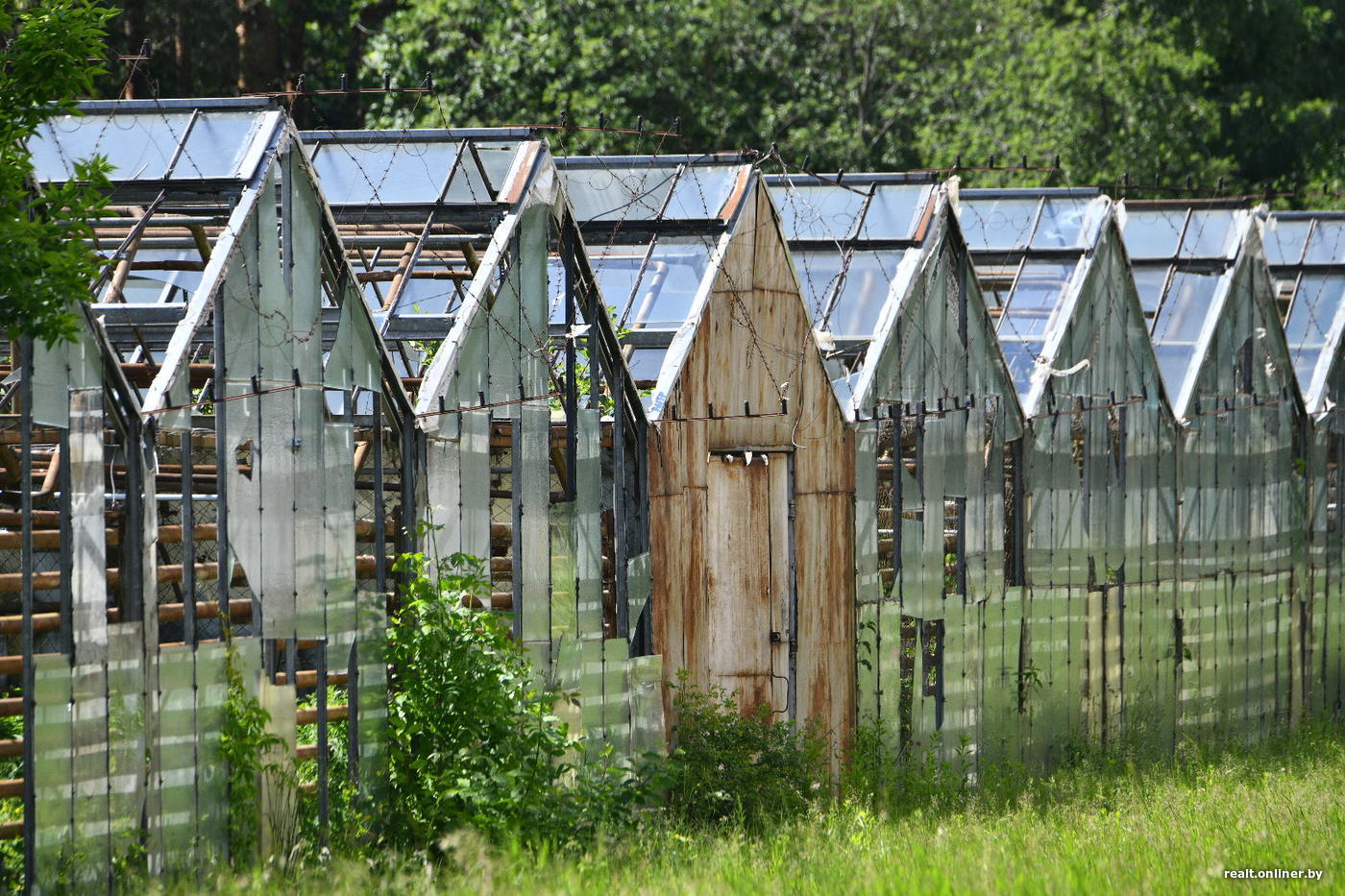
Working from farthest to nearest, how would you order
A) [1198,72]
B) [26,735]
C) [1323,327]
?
[1198,72] → [1323,327] → [26,735]

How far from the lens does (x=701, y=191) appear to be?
43.1ft

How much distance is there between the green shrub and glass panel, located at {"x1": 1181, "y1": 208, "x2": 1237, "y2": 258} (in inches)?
341

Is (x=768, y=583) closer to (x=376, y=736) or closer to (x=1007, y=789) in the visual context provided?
(x=1007, y=789)

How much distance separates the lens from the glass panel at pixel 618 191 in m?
13.5

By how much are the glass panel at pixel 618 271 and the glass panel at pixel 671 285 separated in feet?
0.66

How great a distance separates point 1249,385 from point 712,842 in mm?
10494

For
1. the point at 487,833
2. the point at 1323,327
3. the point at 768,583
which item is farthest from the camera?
the point at 1323,327

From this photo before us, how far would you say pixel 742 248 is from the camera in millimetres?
12688

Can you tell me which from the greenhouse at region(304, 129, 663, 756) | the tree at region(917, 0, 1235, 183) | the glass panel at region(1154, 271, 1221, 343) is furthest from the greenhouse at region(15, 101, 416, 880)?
the tree at region(917, 0, 1235, 183)

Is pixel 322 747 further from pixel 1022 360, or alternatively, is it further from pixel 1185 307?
pixel 1185 307

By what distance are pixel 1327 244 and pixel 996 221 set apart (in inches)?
190

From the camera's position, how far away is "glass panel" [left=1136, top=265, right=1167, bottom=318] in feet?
60.0

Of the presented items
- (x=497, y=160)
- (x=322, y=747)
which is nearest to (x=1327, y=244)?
(x=497, y=160)

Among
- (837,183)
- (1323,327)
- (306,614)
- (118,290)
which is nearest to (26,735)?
(306,614)
